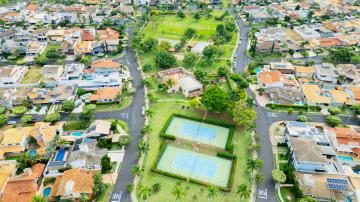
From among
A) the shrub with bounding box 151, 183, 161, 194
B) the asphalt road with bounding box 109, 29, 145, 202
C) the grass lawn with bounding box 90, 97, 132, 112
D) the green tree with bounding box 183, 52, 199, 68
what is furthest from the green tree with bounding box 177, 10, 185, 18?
the shrub with bounding box 151, 183, 161, 194

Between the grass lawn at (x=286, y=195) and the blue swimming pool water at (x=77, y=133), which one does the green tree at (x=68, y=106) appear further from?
the grass lawn at (x=286, y=195)

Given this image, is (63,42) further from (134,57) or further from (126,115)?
(126,115)

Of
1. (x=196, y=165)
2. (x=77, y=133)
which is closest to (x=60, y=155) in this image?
(x=77, y=133)

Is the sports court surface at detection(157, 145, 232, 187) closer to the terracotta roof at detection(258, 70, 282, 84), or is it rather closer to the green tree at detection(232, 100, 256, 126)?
the green tree at detection(232, 100, 256, 126)

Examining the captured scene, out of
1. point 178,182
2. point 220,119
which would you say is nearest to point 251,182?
point 178,182

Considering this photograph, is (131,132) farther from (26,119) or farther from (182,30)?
(182,30)

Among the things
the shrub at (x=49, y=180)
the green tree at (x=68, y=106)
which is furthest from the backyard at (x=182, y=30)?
the shrub at (x=49, y=180)
